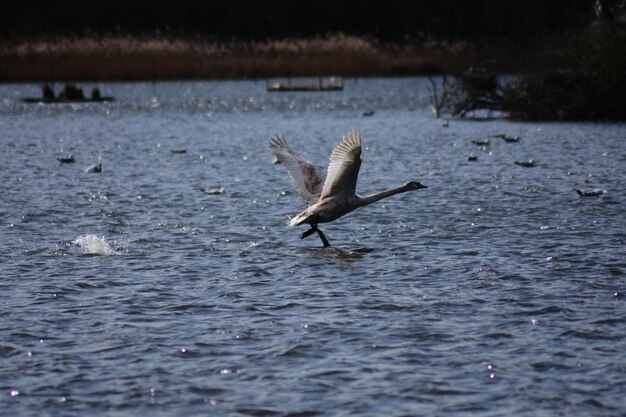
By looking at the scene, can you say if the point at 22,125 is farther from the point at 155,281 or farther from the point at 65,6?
the point at 65,6

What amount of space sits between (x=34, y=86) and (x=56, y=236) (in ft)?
213

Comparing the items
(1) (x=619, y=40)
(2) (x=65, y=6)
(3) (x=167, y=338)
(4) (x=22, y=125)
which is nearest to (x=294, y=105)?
(4) (x=22, y=125)

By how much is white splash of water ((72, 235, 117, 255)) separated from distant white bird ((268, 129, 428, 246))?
96.7 inches

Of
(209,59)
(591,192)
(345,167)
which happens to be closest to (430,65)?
(209,59)

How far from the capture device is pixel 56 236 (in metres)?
16.6

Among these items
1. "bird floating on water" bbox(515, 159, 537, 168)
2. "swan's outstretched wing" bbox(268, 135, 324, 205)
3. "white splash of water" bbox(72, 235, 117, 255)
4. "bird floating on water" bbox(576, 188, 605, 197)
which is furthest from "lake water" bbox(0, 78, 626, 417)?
"swan's outstretched wing" bbox(268, 135, 324, 205)

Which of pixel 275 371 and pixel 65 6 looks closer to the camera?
pixel 275 371

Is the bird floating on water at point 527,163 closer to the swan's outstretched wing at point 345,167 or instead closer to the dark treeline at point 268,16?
the swan's outstretched wing at point 345,167

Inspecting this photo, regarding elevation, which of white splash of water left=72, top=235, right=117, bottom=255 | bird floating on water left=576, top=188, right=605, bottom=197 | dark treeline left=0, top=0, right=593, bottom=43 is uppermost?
dark treeline left=0, top=0, right=593, bottom=43

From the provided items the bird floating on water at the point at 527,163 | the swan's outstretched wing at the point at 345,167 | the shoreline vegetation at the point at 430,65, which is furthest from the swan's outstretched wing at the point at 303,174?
the shoreline vegetation at the point at 430,65

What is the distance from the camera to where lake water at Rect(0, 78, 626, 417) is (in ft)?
28.7

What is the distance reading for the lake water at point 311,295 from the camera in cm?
875

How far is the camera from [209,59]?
70625mm

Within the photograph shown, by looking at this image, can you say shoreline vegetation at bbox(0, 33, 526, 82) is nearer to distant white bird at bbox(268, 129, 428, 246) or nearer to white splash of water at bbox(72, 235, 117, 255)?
distant white bird at bbox(268, 129, 428, 246)
